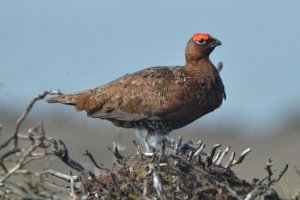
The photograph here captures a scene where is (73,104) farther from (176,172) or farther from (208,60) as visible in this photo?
(176,172)

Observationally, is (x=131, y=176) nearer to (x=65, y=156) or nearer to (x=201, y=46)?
(x=65, y=156)

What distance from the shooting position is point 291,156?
82.2 ft

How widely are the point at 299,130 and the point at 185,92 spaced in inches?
873

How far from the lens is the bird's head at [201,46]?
1321 cm

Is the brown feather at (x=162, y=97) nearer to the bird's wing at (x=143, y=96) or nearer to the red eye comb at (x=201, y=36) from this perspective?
the bird's wing at (x=143, y=96)

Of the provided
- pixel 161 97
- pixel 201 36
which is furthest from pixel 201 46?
pixel 161 97

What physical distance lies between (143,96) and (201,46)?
1.08m

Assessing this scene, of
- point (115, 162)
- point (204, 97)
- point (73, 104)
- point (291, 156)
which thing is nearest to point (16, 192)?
point (115, 162)

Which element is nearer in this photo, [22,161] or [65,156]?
[22,161]

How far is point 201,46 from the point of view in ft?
43.4

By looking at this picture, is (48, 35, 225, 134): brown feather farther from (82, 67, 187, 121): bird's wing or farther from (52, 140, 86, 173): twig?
(52, 140, 86, 173): twig

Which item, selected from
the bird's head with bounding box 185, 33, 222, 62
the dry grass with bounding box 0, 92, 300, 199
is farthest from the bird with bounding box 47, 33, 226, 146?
the dry grass with bounding box 0, 92, 300, 199

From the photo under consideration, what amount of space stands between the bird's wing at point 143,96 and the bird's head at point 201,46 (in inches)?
15.1

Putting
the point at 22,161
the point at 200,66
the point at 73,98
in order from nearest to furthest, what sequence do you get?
1. the point at 22,161
2. the point at 200,66
3. the point at 73,98
